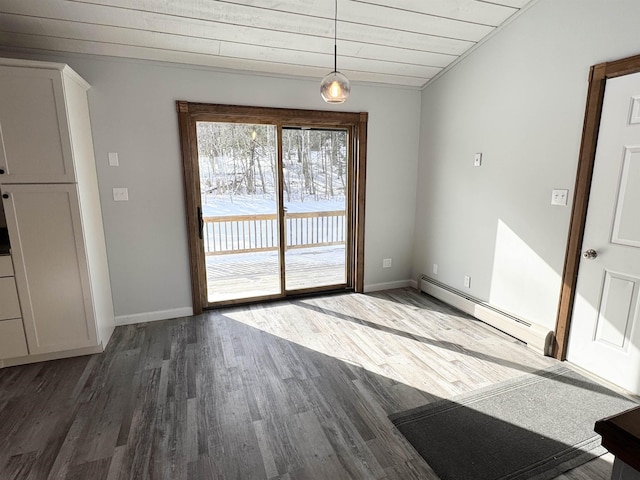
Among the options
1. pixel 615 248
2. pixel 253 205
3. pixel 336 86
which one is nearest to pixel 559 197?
pixel 615 248

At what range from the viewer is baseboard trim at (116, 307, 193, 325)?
3299mm

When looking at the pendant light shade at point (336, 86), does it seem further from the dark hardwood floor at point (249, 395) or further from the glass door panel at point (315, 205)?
the dark hardwood floor at point (249, 395)

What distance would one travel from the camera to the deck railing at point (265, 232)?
4.21m

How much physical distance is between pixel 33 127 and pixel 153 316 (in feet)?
6.25

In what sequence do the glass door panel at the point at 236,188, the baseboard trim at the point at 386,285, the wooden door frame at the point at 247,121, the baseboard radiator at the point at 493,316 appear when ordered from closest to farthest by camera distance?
1. the baseboard radiator at the point at 493,316
2. the wooden door frame at the point at 247,121
3. the glass door panel at the point at 236,188
4. the baseboard trim at the point at 386,285

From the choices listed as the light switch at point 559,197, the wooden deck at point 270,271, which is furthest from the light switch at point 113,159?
the light switch at point 559,197

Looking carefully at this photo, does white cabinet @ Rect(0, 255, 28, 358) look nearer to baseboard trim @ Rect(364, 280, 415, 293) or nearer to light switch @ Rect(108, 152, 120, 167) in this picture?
light switch @ Rect(108, 152, 120, 167)

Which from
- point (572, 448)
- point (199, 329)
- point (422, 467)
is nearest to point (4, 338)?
point (199, 329)

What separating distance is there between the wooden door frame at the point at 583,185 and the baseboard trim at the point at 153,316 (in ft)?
11.1

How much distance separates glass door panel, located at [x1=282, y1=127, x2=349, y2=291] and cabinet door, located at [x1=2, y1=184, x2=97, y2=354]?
1966 millimetres

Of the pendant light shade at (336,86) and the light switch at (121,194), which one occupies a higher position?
the pendant light shade at (336,86)

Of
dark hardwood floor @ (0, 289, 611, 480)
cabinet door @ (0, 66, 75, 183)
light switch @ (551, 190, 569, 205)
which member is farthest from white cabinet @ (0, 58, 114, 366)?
light switch @ (551, 190, 569, 205)

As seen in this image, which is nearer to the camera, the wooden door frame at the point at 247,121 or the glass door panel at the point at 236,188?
the wooden door frame at the point at 247,121

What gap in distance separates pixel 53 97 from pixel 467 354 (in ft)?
12.0
